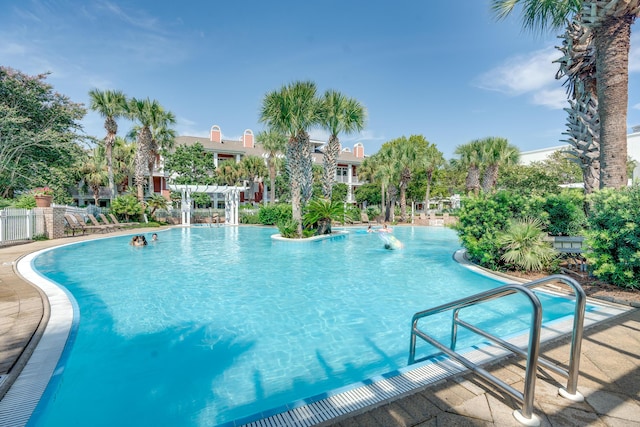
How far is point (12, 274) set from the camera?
24.9 feet

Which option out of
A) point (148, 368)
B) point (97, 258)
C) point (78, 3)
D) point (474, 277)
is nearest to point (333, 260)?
point (474, 277)

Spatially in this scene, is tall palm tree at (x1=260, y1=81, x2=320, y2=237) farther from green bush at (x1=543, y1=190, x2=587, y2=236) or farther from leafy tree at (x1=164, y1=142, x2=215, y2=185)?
leafy tree at (x1=164, y1=142, x2=215, y2=185)

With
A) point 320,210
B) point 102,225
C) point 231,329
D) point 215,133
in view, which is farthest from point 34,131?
point 215,133

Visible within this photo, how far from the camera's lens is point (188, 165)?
31594mm

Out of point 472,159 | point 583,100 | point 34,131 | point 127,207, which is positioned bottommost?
point 127,207

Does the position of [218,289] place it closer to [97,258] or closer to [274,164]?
[97,258]

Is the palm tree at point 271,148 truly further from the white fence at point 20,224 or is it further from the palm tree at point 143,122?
the white fence at point 20,224

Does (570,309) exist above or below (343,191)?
below

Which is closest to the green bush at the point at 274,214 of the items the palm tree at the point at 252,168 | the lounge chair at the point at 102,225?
the palm tree at the point at 252,168

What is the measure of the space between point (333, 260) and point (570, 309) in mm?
7134

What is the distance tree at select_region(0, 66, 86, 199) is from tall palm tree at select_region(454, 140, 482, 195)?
1296 inches

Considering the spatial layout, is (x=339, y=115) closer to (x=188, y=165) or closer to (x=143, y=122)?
(x=143, y=122)

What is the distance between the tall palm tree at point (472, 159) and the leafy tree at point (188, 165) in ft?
87.3

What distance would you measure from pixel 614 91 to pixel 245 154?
37.2m
